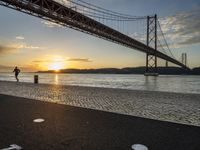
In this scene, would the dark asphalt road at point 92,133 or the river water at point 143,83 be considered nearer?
the dark asphalt road at point 92,133

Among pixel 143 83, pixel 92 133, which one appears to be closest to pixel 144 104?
pixel 92 133

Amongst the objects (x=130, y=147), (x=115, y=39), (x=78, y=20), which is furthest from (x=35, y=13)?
(x=130, y=147)

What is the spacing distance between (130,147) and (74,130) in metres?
1.40

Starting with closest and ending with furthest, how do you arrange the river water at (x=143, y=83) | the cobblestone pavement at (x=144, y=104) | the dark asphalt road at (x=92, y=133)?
the dark asphalt road at (x=92, y=133) < the cobblestone pavement at (x=144, y=104) < the river water at (x=143, y=83)

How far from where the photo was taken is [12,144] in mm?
3918

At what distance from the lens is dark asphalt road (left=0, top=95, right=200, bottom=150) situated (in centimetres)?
391

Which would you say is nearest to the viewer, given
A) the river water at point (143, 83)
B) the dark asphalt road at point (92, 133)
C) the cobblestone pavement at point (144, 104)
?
the dark asphalt road at point (92, 133)

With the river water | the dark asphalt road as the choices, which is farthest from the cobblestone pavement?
the river water

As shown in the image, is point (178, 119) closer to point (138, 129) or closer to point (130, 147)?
point (138, 129)

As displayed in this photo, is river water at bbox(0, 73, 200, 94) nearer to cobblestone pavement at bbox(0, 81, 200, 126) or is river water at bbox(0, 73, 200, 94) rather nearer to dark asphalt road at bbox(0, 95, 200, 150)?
cobblestone pavement at bbox(0, 81, 200, 126)

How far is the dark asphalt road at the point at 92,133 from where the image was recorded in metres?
3.91

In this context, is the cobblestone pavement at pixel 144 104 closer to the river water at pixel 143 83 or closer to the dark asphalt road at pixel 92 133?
the dark asphalt road at pixel 92 133

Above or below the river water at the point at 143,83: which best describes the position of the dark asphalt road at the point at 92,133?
above

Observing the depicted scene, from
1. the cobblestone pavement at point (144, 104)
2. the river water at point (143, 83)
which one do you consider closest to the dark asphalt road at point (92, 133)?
the cobblestone pavement at point (144, 104)
